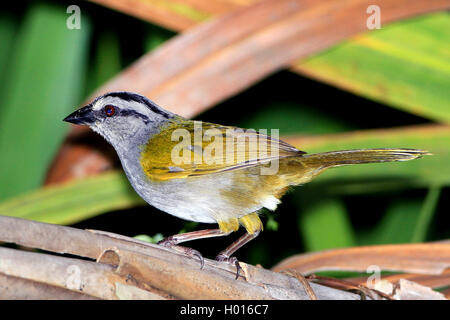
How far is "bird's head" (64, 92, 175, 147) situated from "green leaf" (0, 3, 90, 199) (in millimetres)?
948

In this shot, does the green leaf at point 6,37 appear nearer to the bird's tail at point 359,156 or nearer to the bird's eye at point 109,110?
the bird's eye at point 109,110

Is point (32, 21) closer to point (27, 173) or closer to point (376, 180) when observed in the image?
point (27, 173)

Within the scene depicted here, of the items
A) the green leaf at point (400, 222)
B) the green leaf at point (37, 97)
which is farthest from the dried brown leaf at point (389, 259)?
the green leaf at point (37, 97)

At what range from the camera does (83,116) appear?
2.69m

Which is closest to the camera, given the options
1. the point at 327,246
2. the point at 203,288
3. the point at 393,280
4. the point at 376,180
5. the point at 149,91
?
the point at 203,288

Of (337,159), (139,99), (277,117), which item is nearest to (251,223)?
(337,159)

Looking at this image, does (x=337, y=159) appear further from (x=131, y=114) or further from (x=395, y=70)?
(x=395, y=70)

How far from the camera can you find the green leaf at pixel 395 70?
11.1ft

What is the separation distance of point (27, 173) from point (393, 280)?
2.22 metres

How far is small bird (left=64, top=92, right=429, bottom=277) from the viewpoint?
253 centimetres

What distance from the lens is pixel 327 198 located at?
375 cm

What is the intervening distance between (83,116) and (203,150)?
0.55 m

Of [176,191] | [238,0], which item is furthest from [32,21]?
[176,191]

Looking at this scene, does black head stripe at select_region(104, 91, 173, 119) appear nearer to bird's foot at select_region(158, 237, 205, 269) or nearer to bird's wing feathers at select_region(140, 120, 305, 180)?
bird's wing feathers at select_region(140, 120, 305, 180)
